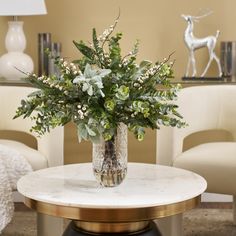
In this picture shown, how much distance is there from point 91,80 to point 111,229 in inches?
19.4

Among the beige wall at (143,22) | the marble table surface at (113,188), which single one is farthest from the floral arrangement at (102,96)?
the beige wall at (143,22)

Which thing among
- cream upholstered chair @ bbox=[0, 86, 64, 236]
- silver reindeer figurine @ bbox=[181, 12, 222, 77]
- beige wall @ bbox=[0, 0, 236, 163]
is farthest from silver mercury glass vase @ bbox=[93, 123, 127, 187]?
beige wall @ bbox=[0, 0, 236, 163]

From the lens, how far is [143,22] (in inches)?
153

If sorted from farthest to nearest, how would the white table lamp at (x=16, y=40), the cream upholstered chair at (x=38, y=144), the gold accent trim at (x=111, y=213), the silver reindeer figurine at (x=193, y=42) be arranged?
the silver reindeer figurine at (x=193, y=42)
the white table lamp at (x=16, y=40)
the cream upholstered chair at (x=38, y=144)
the gold accent trim at (x=111, y=213)

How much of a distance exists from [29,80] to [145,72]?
1.31 ft

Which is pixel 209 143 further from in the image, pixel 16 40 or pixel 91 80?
pixel 91 80

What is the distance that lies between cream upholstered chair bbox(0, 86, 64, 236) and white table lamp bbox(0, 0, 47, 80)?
26 cm

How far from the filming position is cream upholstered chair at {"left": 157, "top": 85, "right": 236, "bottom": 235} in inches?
110

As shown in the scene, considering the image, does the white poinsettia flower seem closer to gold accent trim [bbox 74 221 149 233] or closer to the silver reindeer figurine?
gold accent trim [bbox 74 221 149 233]

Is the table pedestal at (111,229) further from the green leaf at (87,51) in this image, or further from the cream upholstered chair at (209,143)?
the cream upholstered chair at (209,143)

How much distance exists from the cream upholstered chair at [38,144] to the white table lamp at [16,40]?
0.86 ft

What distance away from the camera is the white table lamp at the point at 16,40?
350 cm

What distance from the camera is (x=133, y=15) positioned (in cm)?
386

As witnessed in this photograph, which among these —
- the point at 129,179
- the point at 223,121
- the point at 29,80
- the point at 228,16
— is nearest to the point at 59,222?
the point at 129,179
